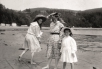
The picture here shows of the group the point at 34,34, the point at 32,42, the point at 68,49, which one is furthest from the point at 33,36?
the point at 68,49

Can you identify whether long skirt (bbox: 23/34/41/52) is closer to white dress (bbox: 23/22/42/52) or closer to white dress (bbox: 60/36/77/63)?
white dress (bbox: 23/22/42/52)

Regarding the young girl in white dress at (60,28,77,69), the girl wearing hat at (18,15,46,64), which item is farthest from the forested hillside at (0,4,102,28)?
the young girl in white dress at (60,28,77,69)

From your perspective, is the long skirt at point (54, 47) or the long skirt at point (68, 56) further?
the long skirt at point (54, 47)

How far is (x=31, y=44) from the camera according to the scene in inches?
197

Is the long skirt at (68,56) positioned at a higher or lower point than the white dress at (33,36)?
lower

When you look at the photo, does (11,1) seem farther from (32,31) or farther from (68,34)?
(68,34)

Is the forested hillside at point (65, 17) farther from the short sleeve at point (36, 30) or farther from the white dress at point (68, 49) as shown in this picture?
the white dress at point (68, 49)

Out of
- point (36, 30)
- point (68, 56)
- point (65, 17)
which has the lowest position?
point (68, 56)

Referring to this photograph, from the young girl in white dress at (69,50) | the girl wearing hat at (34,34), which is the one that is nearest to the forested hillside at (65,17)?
the girl wearing hat at (34,34)

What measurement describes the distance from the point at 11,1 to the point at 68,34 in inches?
386

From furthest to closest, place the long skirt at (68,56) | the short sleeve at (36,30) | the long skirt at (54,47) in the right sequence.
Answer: the short sleeve at (36,30), the long skirt at (54,47), the long skirt at (68,56)

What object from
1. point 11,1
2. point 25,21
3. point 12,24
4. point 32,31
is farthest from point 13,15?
point 32,31

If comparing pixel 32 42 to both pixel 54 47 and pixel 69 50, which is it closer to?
pixel 54 47

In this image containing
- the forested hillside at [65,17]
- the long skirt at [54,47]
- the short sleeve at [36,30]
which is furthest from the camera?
the forested hillside at [65,17]
